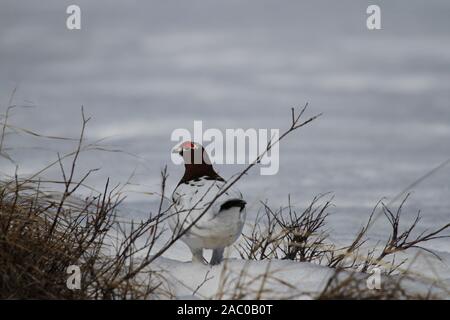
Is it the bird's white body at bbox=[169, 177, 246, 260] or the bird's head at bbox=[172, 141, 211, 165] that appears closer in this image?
the bird's white body at bbox=[169, 177, 246, 260]

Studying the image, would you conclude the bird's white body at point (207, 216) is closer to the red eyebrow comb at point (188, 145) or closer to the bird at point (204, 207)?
the bird at point (204, 207)

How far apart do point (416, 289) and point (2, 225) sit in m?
1.38

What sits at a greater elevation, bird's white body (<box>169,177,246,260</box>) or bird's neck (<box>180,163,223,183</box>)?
bird's neck (<box>180,163,223,183</box>)

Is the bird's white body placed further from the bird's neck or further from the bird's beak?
the bird's beak

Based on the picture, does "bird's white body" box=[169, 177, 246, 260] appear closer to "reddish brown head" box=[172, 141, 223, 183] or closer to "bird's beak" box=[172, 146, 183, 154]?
"reddish brown head" box=[172, 141, 223, 183]

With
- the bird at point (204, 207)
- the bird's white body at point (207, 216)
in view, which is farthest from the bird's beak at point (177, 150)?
the bird's white body at point (207, 216)

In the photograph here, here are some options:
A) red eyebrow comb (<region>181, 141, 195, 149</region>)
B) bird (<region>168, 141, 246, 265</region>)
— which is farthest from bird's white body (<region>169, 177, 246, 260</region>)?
red eyebrow comb (<region>181, 141, 195, 149</region>)

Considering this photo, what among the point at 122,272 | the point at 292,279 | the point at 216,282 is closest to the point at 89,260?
the point at 122,272

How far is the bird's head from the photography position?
3.20 m

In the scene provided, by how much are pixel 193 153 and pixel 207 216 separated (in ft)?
1.00

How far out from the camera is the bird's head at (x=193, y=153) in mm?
3195

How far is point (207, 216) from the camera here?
3.01m

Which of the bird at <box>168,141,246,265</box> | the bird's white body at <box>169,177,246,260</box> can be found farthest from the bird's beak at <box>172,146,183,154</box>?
the bird's white body at <box>169,177,246,260</box>
